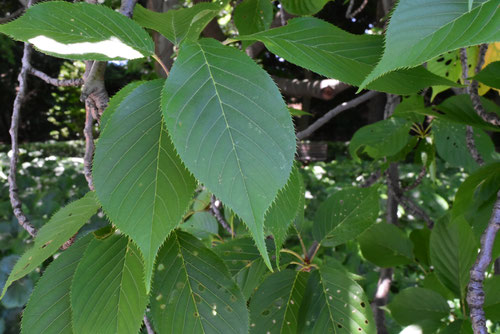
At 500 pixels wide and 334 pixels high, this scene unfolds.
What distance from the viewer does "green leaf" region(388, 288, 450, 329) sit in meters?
0.97

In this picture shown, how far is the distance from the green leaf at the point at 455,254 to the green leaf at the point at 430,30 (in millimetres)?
594

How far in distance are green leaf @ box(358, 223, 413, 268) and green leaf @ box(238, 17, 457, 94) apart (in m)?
0.73

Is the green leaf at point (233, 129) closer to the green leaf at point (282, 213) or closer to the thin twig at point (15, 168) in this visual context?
the green leaf at point (282, 213)

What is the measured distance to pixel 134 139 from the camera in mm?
490

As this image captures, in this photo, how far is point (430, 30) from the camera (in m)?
0.39

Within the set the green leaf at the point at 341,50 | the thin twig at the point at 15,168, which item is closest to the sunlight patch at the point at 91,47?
the green leaf at the point at 341,50

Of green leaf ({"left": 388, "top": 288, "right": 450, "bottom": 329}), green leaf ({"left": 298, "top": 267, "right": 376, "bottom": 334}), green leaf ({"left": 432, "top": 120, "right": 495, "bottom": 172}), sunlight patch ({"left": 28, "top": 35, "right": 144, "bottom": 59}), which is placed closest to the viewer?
sunlight patch ({"left": 28, "top": 35, "right": 144, "bottom": 59})

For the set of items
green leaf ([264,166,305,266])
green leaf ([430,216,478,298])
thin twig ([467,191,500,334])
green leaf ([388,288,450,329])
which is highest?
green leaf ([264,166,305,266])

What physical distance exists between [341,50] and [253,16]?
0.46 m

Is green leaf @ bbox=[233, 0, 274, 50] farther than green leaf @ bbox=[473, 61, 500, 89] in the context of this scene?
Yes

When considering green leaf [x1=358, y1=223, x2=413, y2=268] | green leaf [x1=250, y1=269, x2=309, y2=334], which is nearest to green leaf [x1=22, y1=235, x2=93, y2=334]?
green leaf [x1=250, y1=269, x2=309, y2=334]

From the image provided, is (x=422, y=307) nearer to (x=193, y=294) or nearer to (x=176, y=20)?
(x=193, y=294)

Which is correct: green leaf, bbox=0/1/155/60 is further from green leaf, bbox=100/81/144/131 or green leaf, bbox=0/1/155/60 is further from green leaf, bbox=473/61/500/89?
green leaf, bbox=473/61/500/89

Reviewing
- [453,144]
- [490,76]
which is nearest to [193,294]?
[490,76]
